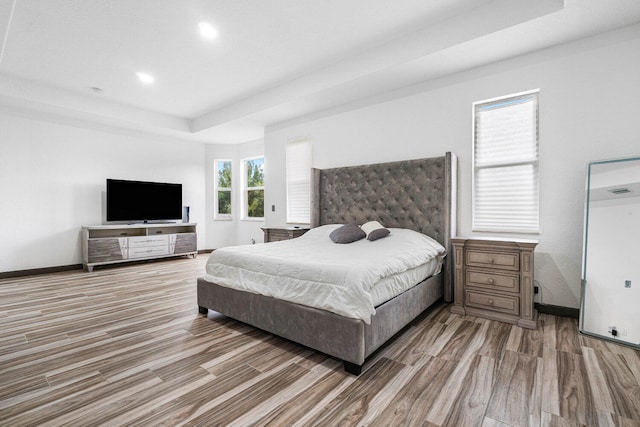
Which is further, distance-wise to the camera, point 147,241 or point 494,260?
point 147,241

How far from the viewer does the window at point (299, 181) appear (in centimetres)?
519

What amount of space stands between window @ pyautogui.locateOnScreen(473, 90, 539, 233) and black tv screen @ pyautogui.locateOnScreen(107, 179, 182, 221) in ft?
18.9

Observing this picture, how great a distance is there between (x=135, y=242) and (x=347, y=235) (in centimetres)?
439

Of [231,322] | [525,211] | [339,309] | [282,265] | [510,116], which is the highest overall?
[510,116]

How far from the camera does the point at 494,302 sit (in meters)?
2.90

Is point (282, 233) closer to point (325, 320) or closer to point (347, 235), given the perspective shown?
point (347, 235)

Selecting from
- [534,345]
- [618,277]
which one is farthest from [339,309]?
[618,277]

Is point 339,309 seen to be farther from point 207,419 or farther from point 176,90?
point 176,90

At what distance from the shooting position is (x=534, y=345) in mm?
2361

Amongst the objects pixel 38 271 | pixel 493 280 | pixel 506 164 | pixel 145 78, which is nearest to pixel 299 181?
pixel 145 78

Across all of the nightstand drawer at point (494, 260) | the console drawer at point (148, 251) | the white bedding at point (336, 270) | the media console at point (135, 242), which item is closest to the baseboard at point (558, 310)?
the nightstand drawer at point (494, 260)

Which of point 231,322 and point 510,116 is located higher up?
point 510,116

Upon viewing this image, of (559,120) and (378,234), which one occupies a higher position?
(559,120)

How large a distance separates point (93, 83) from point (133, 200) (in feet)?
7.56
